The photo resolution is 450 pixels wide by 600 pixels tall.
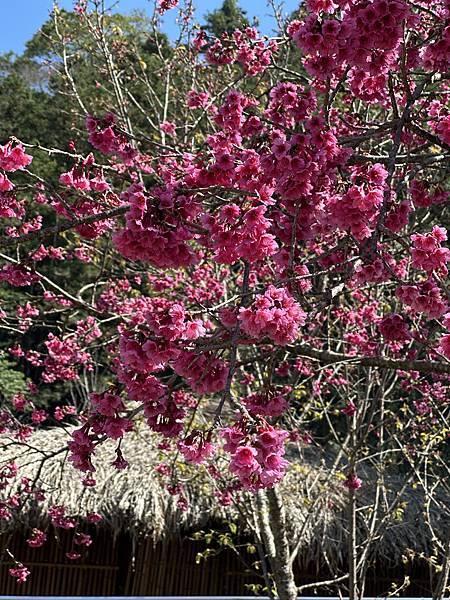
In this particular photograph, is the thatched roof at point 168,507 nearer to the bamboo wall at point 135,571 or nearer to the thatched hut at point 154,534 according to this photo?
the thatched hut at point 154,534

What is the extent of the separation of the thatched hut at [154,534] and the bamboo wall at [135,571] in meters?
0.01

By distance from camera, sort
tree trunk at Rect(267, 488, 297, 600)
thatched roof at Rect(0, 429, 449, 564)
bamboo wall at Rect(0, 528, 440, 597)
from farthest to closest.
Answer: bamboo wall at Rect(0, 528, 440, 597)
thatched roof at Rect(0, 429, 449, 564)
tree trunk at Rect(267, 488, 297, 600)

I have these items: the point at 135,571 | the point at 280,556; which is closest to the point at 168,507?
the point at 135,571

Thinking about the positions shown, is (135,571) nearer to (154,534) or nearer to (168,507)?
(154,534)

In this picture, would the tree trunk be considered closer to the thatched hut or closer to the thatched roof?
the thatched hut

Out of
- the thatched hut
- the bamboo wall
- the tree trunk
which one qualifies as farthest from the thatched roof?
the tree trunk

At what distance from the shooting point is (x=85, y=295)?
43.6 feet

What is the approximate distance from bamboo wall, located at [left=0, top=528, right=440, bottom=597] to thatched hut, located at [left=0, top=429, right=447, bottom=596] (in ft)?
0.04

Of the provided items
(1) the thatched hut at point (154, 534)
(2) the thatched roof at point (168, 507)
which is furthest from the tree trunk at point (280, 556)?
(2) the thatched roof at point (168, 507)

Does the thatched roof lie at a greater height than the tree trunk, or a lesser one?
greater

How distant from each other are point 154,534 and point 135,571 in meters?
1.11

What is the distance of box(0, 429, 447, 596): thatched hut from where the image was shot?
7883mm

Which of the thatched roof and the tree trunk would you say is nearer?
the tree trunk

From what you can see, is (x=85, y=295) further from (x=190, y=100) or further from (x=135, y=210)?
(x=135, y=210)
